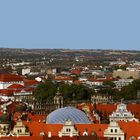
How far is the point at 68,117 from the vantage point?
66.8m

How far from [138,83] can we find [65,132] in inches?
2458

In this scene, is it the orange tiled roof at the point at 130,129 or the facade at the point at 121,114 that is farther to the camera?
the facade at the point at 121,114

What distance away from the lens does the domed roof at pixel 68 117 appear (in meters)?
66.7

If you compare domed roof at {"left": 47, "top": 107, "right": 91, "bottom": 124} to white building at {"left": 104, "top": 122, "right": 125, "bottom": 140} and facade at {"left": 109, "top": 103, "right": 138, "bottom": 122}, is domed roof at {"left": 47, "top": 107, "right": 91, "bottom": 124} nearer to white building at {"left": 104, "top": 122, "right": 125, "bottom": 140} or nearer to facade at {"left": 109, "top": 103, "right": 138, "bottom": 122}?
white building at {"left": 104, "top": 122, "right": 125, "bottom": 140}

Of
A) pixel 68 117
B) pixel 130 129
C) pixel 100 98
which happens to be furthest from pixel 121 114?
pixel 100 98

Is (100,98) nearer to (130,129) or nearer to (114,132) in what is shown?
(130,129)

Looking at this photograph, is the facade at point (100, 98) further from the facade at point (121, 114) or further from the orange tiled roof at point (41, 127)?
the orange tiled roof at point (41, 127)

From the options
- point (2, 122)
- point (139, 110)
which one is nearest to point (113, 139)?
point (2, 122)

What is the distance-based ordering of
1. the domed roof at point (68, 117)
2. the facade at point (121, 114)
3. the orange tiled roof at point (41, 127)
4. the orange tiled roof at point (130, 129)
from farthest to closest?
the facade at point (121, 114)
the domed roof at point (68, 117)
the orange tiled roof at point (41, 127)
the orange tiled roof at point (130, 129)

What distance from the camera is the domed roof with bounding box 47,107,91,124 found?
66.7 metres

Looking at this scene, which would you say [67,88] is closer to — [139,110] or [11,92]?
[11,92]

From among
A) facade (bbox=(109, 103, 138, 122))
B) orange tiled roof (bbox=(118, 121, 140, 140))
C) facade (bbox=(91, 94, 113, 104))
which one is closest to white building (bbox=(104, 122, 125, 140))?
orange tiled roof (bbox=(118, 121, 140, 140))

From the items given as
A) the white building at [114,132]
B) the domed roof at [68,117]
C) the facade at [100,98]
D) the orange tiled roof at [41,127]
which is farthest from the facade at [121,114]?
the facade at [100,98]

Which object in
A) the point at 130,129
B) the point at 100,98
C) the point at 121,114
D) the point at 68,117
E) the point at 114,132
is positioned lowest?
the point at 100,98
